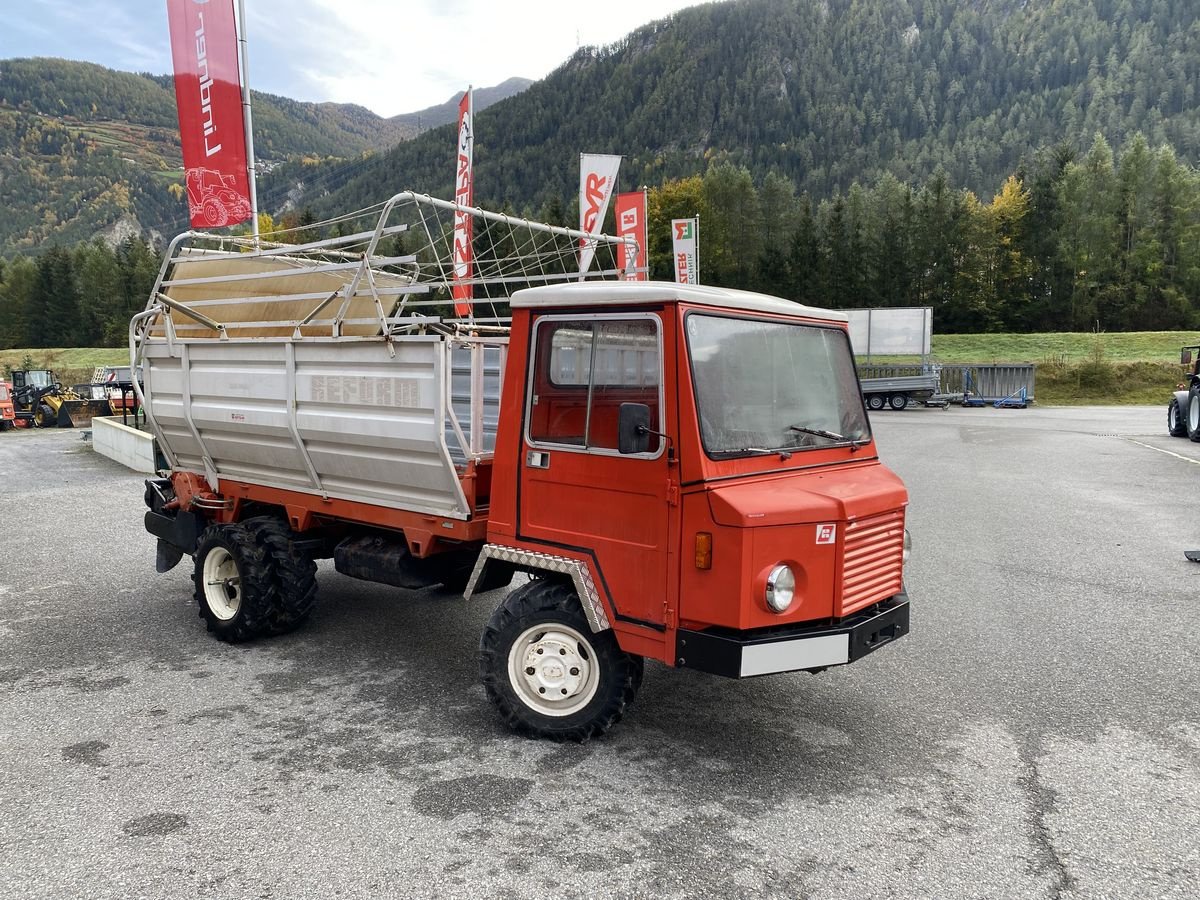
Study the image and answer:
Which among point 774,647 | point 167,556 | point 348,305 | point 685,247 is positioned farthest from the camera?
point 685,247

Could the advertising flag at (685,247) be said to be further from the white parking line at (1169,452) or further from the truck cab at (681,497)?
the truck cab at (681,497)

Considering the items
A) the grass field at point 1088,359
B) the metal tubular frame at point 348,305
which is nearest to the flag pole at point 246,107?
the metal tubular frame at point 348,305

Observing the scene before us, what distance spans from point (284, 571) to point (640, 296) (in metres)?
3.53

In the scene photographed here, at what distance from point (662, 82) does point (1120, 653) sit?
193m

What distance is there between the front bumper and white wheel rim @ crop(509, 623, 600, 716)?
2.09 ft

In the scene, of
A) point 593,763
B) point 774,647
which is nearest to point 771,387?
point 774,647

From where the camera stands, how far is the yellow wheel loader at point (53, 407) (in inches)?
1153

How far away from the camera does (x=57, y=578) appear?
8156 mm

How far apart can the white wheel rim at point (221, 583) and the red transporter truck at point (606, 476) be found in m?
1.03

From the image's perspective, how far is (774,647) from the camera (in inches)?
149

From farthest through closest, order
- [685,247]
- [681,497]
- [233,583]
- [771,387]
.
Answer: [685,247] < [233,583] < [771,387] < [681,497]

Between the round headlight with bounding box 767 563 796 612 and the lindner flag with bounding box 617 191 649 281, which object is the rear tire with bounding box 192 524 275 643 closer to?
the round headlight with bounding box 767 563 796 612

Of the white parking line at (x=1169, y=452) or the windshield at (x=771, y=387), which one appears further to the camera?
the white parking line at (x=1169, y=452)

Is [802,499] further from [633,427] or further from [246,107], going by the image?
[246,107]
